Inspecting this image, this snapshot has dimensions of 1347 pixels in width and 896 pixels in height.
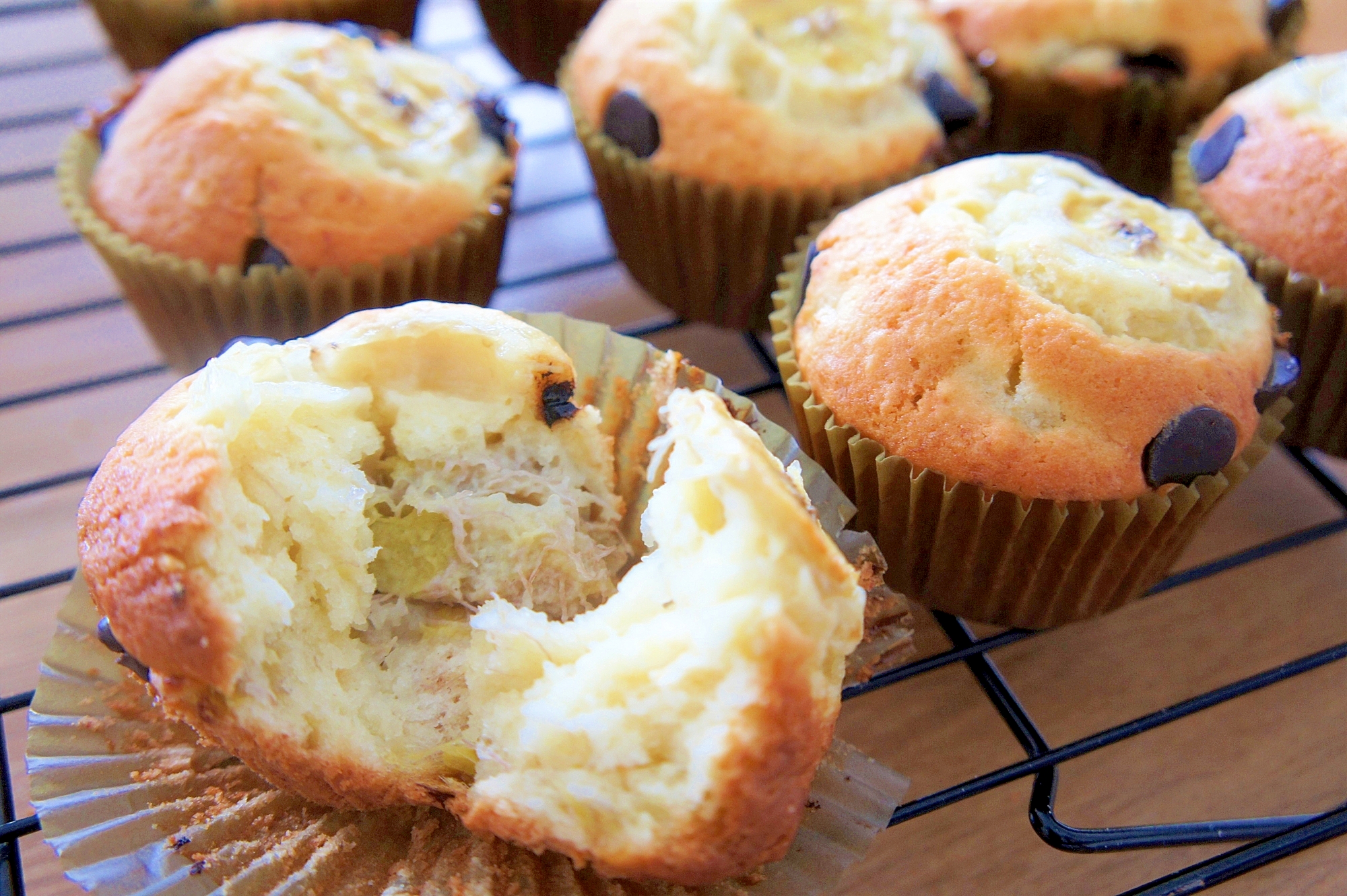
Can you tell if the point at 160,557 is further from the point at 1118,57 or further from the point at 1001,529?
the point at 1118,57

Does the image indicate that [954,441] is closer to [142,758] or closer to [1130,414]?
[1130,414]

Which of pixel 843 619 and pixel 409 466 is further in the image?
pixel 409 466

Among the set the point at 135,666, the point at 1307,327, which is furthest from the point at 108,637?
the point at 1307,327

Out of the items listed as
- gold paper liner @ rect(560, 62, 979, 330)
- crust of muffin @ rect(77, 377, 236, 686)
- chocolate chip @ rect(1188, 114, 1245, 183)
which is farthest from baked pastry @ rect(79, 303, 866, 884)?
chocolate chip @ rect(1188, 114, 1245, 183)

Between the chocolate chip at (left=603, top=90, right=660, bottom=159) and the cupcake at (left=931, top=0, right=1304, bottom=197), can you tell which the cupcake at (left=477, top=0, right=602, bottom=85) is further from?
the cupcake at (left=931, top=0, right=1304, bottom=197)

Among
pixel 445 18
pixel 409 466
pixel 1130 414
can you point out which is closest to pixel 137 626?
pixel 409 466
